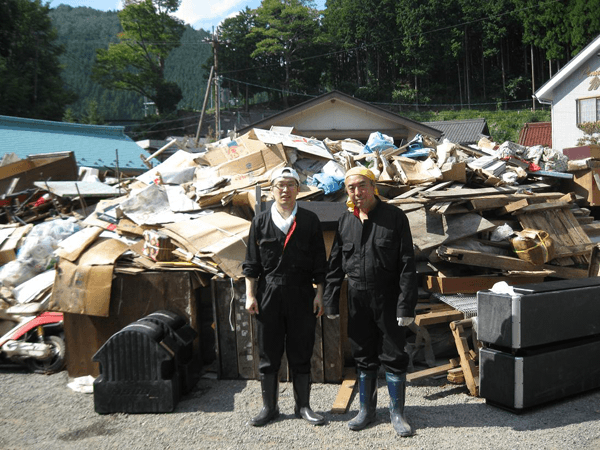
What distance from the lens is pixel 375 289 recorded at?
13.4ft

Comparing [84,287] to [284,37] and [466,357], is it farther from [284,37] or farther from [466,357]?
[284,37]

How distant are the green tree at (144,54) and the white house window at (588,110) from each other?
128 ft

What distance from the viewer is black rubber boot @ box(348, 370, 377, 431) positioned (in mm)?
4164

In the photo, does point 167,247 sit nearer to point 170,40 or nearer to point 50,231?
point 50,231

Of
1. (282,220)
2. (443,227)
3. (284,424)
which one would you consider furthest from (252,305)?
(443,227)

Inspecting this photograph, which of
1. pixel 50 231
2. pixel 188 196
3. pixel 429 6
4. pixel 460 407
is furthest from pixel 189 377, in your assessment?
pixel 429 6

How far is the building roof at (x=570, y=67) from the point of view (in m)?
22.5

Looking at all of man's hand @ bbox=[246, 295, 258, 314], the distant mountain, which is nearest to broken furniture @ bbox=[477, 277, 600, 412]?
man's hand @ bbox=[246, 295, 258, 314]

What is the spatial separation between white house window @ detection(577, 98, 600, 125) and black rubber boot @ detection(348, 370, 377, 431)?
22.7 m

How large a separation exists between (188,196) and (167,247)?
179 cm

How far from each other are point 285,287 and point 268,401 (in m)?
0.95

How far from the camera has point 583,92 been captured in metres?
23.3

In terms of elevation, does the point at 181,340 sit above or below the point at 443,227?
below

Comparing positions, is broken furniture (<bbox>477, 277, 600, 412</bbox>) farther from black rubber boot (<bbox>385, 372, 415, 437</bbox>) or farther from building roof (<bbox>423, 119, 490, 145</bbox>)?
building roof (<bbox>423, 119, 490, 145</bbox>)
